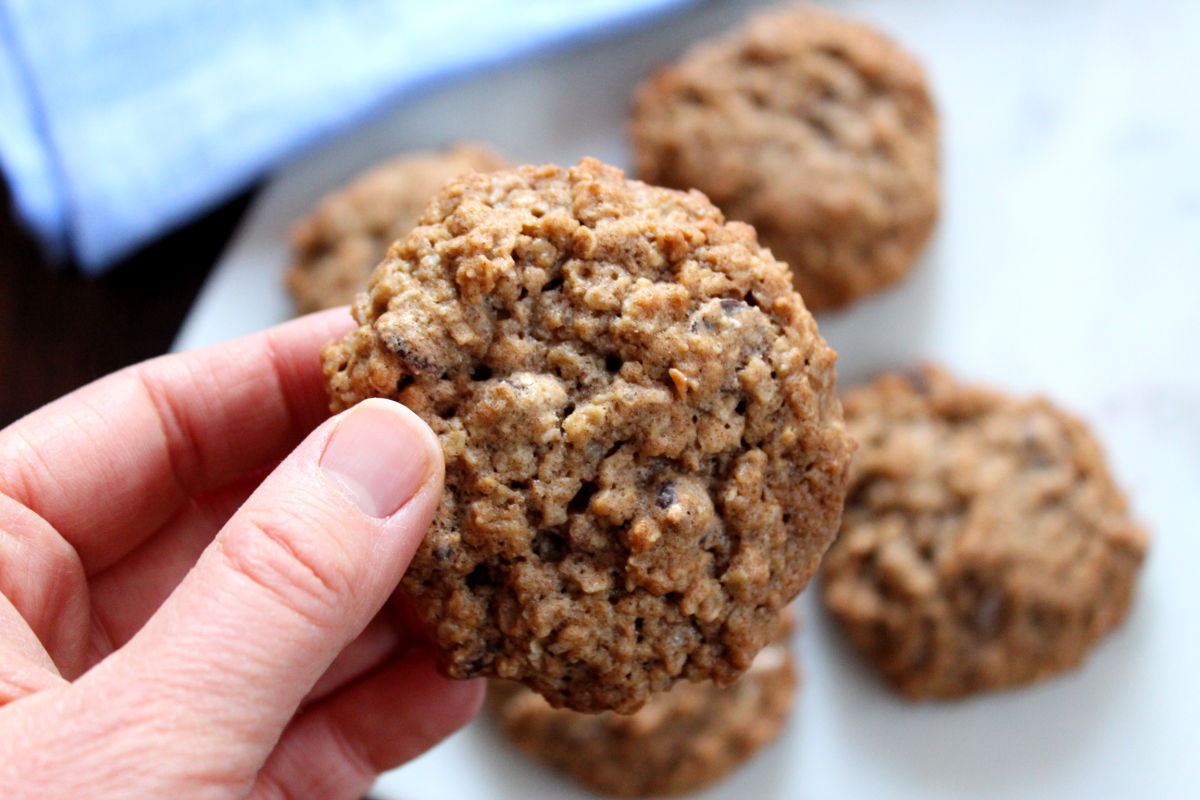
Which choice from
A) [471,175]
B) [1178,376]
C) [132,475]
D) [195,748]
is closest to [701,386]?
[471,175]

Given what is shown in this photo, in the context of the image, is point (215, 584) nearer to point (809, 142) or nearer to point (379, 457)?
point (379, 457)

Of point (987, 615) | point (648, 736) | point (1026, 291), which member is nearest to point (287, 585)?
point (648, 736)

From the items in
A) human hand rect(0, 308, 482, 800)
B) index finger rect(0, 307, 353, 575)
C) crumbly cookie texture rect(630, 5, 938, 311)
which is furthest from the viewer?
crumbly cookie texture rect(630, 5, 938, 311)

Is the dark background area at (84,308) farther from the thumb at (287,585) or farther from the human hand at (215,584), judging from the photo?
the thumb at (287,585)

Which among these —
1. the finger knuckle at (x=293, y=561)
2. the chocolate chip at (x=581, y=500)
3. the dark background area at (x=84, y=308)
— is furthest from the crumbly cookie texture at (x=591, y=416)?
the dark background area at (x=84, y=308)

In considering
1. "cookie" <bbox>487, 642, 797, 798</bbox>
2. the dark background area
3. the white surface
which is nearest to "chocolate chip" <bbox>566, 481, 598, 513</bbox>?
"cookie" <bbox>487, 642, 797, 798</bbox>

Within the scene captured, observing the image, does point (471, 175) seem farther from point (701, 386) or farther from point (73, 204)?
point (73, 204)

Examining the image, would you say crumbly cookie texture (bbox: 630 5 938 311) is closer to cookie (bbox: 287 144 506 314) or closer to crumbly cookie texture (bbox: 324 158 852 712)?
cookie (bbox: 287 144 506 314)
